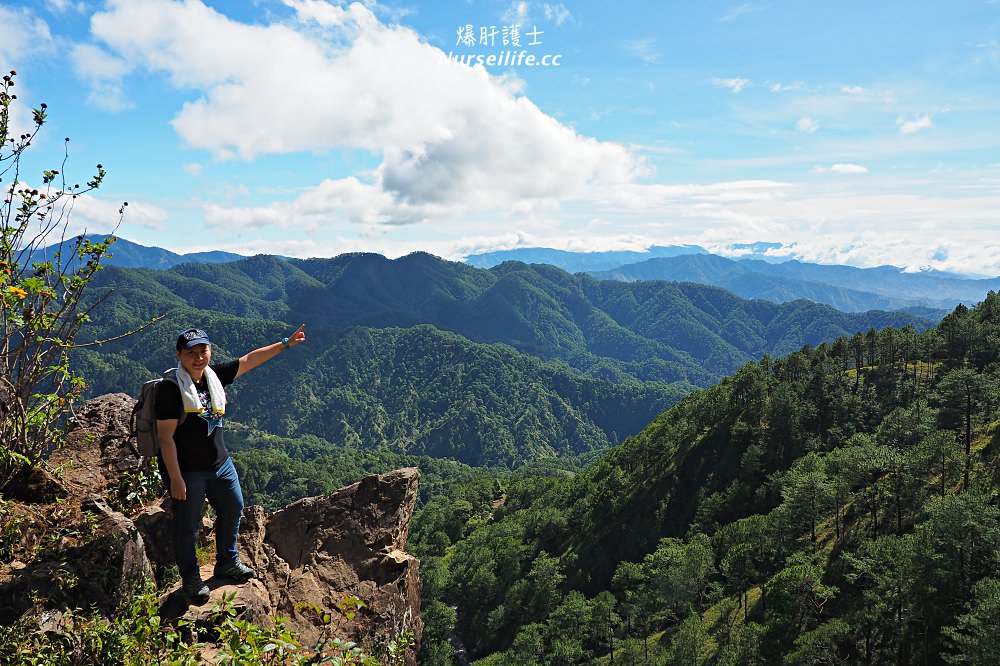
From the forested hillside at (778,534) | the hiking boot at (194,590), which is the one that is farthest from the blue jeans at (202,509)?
the forested hillside at (778,534)

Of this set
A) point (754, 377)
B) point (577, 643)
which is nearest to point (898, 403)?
point (754, 377)

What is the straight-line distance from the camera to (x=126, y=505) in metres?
9.38

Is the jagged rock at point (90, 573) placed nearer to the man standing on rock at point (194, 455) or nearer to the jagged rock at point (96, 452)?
the man standing on rock at point (194, 455)

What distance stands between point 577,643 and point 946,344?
9192cm

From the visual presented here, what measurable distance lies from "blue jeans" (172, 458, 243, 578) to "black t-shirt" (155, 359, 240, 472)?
0.19m

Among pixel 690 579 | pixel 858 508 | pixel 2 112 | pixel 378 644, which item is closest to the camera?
pixel 2 112

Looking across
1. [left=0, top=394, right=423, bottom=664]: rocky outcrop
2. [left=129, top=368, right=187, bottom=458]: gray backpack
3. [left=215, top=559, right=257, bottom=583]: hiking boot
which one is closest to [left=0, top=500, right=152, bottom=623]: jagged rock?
[left=0, top=394, right=423, bottom=664]: rocky outcrop

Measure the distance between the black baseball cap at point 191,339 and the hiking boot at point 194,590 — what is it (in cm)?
356

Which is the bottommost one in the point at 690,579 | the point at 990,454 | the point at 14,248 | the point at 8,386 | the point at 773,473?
the point at 690,579

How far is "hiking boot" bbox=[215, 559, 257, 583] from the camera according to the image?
8508mm

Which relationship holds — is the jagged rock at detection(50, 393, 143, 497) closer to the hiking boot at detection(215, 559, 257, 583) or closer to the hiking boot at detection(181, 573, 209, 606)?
the hiking boot at detection(215, 559, 257, 583)

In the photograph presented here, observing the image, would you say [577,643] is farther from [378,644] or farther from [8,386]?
[8,386]

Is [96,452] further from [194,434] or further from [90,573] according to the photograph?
[194,434]

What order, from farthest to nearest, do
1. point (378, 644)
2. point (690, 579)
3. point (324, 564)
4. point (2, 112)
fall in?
1. point (690, 579)
2. point (324, 564)
3. point (378, 644)
4. point (2, 112)
